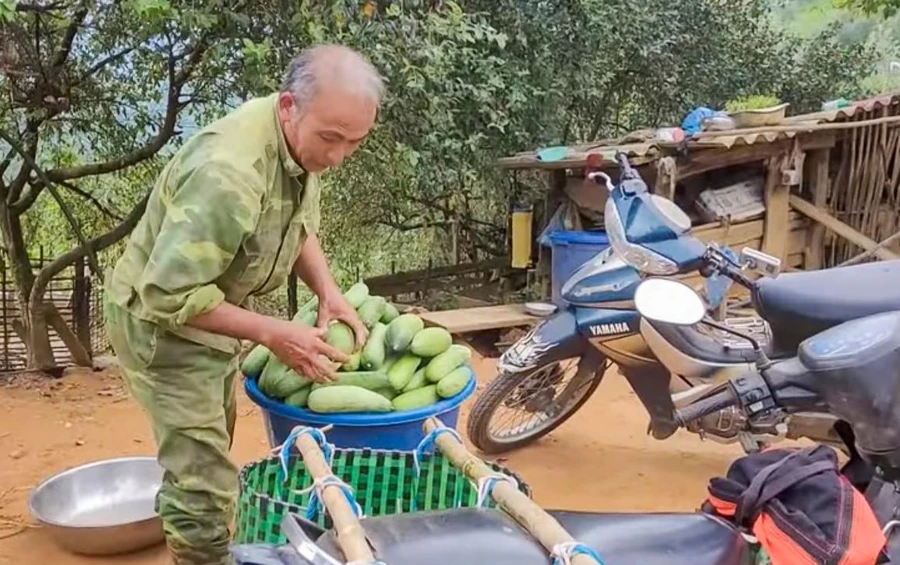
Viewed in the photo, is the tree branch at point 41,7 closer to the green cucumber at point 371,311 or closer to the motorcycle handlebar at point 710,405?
the green cucumber at point 371,311

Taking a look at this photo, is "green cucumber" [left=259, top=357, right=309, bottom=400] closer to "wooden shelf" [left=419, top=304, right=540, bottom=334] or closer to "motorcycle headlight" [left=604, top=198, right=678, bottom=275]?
"motorcycle headlight" [left=604, top=198, right=678, bottom=275]

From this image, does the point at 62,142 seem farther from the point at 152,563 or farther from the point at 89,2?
the point at 152,563

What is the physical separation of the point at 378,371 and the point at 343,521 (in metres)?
1.31

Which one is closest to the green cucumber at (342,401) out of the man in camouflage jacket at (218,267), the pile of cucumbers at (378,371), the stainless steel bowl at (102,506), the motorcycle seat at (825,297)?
the pile of cucumbers at (378,371)

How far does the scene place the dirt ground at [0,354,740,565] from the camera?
3242 millimetres

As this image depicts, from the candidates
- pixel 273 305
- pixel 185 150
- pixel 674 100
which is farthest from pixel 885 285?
pixel 674 100

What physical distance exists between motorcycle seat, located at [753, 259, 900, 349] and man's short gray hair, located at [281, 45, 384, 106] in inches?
40.1

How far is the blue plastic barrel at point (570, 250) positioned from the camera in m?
5.19

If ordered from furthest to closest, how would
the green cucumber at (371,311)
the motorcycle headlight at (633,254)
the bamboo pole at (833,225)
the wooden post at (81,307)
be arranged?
the bamboo pole at (833,225) < the wooden post at (81,307) < the motorcycle headlight at (633,254) < the green cucumber at (371,311)

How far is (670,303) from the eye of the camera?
1.96 m

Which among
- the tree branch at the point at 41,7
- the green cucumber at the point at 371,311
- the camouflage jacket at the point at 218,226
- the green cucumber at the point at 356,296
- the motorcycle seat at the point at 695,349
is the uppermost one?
the tree branch at the point at 41,7

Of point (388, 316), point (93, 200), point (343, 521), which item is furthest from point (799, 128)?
point (343, 521)

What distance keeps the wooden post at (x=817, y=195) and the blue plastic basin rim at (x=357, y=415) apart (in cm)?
Result: 464

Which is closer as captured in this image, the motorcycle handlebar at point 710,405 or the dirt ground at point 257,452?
the motorcycle handlebar at point 710,405
